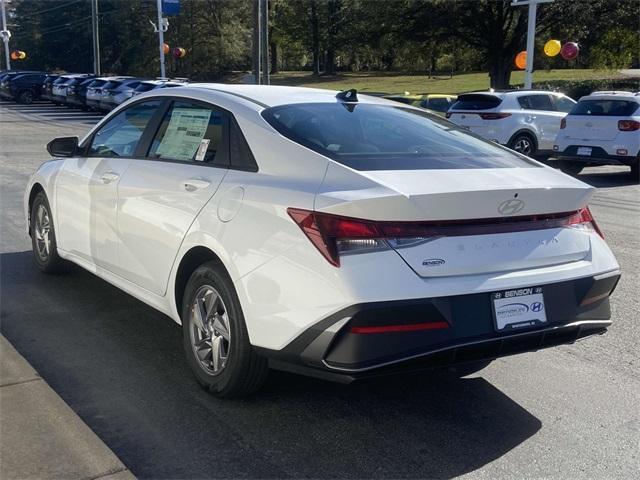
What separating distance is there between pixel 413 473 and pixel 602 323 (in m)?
1.32

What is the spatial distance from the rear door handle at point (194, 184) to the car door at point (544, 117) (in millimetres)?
13653

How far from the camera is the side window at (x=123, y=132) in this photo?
5012 millimetres

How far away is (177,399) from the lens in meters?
3.97

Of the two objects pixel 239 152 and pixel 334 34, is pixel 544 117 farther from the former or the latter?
pixel 334 34

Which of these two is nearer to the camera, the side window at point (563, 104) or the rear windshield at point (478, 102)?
the rear windshield at point (478, 102)

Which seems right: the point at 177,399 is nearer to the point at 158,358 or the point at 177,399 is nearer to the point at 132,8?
the point at 158,358

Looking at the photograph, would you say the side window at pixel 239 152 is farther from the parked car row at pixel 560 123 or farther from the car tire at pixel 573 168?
the car tire at pixel 573 168

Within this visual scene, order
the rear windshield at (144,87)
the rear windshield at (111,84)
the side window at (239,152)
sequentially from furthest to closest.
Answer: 1. the rear windshield at (111,84)
2. the rear windshield at (144,87)
3. the side window at (239,152)

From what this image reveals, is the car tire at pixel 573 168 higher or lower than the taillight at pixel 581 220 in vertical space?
lower

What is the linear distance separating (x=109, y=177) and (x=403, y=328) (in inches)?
106

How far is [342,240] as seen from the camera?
10.6ft

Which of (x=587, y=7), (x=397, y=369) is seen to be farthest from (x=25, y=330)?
(x=587, y=7)

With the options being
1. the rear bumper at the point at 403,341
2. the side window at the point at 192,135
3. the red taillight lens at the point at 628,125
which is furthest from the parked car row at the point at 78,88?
the rear bumper at the point at 403,341

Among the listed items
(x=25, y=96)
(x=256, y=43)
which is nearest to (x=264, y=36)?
(x=256, y=43)
